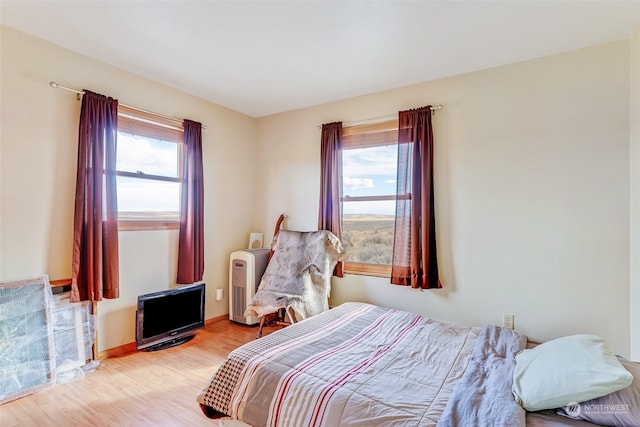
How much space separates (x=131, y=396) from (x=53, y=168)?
1.82m

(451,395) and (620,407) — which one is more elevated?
(620,407)

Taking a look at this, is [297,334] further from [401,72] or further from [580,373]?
[401,72]

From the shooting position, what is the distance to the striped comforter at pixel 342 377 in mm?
1301

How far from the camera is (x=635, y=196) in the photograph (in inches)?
83.6

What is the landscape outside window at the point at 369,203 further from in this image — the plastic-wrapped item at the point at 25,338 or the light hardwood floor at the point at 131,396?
the plastic-wrapped item at the point at 25,338

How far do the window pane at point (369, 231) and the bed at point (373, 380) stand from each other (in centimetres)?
113

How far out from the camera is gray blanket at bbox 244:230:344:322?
2.91 m

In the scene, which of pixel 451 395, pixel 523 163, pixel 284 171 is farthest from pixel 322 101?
pixel 451 395

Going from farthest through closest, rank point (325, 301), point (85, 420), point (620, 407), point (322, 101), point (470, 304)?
point (322, 101) → point (325, 301) → point (470, 304) → point (85, 420) → point (620, 407)

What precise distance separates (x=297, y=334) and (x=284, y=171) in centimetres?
232

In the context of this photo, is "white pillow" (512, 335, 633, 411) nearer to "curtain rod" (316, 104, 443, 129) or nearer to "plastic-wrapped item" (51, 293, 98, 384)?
"curtain rod" (316, 104, 443, 129)

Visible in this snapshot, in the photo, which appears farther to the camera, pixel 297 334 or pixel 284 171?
pixel 284 171

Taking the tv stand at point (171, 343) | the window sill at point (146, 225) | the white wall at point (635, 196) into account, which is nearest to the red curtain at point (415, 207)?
the white wall at point (635, 196)

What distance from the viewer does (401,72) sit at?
2826 millimetres
